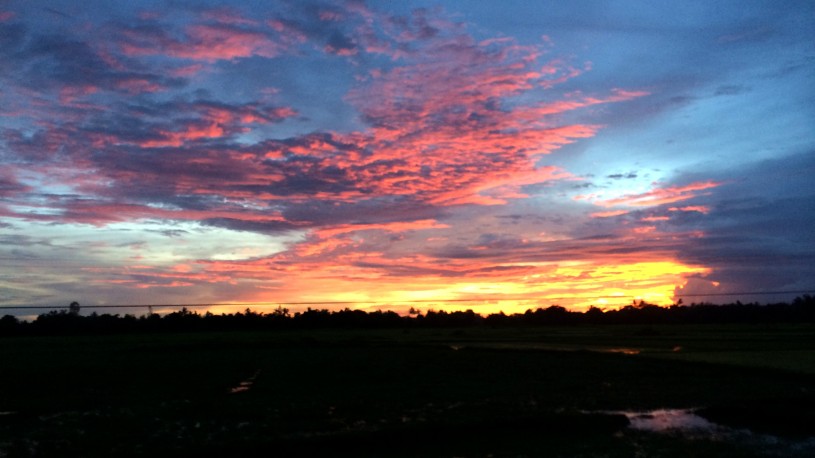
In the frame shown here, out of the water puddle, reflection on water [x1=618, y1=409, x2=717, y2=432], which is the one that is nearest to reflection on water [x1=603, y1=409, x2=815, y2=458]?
reflection on water [x1=618, y1=409, x2=717, y2=432]

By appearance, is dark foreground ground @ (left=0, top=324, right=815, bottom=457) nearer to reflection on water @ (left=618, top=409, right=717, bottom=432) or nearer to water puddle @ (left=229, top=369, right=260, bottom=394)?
water puddle @ (left=229, top=369, right=260, bottom=394)

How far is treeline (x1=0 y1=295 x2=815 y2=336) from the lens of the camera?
83938mm

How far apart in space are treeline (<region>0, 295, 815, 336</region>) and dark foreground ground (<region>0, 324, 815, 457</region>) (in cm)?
5701

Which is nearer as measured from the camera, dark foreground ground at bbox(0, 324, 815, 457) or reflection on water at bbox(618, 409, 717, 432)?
dark foreground ground at bbox(0, 324, 815, 457)

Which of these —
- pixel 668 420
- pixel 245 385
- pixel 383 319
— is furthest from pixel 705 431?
pixel 383 319

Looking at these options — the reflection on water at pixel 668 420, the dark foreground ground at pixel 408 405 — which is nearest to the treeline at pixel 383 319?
the dark foreground ground at pixel 408 405

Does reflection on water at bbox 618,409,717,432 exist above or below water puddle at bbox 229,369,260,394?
Result: below

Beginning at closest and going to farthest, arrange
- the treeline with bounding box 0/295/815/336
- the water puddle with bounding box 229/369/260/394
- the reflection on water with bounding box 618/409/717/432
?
the reflection on water with bounding box 618/409/717/432
the water puddle with bounding box 229/369/260/394
the treeline with bounding box 0/295/815/336

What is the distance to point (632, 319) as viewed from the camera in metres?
111

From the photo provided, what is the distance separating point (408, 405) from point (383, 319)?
9452 centimetres

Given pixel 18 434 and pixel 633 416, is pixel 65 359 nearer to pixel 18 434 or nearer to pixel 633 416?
pixel 18 434

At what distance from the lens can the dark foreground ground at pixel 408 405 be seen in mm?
14031

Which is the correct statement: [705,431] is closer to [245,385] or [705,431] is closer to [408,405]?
[408,405]

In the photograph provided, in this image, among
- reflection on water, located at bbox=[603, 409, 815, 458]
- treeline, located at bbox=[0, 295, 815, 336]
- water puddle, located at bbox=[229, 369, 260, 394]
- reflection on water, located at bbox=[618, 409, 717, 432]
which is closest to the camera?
reflection on water, located at bbox=[603, 409, 815, 458]
